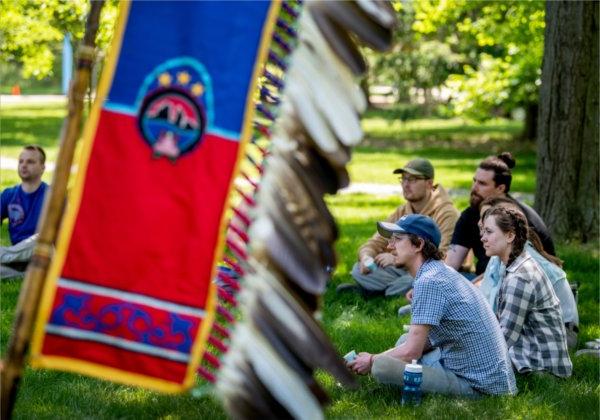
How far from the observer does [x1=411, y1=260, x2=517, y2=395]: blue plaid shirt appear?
5.19 metres

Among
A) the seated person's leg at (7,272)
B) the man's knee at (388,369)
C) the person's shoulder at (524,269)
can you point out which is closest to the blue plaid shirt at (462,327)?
the man's knee at (388,369)

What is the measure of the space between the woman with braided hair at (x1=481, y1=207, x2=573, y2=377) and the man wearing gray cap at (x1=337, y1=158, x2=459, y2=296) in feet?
5.60

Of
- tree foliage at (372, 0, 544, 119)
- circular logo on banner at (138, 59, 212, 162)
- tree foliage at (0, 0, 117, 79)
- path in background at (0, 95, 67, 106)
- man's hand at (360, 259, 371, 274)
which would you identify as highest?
tree foliage at (372, 0, 544, 119)

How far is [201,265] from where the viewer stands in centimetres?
309

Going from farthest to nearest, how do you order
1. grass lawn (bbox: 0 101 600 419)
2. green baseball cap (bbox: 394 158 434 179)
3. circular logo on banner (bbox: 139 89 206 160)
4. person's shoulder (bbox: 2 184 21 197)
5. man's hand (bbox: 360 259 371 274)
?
person's shoulder (bbox: 2 184 21 197) → man's hand (bbox: 360 259 371 274) → green baseball cap (bbox: 394 158 434 179) → grass lawn (bbox: 0 101 600 419) → circular logo on banner (bbox: 139 89 206 160)

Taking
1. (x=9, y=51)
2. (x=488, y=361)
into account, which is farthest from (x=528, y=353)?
(x=9, y=51)

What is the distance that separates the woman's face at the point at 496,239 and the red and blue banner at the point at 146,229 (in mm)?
2848

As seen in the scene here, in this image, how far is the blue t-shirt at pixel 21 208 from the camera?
8031 mm

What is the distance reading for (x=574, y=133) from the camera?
402 inches

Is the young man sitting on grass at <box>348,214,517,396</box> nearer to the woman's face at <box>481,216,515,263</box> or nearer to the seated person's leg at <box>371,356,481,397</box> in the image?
the seated person's leg at <box>371,356,481,397</box>

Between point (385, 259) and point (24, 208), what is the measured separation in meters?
2.90

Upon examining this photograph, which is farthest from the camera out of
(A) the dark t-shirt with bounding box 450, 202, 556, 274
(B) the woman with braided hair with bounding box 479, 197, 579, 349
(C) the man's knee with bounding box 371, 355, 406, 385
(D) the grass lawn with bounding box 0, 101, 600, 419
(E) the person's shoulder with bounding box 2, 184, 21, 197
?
(E) the person's shoulder with bounding box 2, 184, 21, 197

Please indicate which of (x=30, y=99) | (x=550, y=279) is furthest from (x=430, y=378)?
(x=30, y=99)

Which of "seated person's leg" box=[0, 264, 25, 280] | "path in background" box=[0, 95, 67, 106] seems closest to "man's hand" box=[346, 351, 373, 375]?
"seated person's leg" box=[0, 264, 25, 280]
